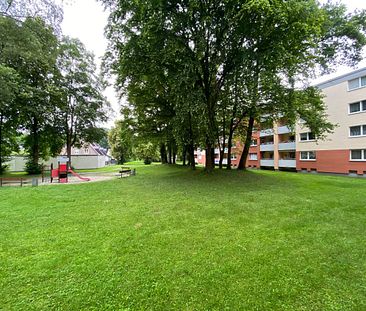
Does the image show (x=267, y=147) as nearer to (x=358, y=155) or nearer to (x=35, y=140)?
(x=358, y=155)

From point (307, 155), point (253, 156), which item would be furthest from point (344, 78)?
point (253, 156)

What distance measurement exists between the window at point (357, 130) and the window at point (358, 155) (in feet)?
5.41

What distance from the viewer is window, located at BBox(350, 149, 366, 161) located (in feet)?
70.3

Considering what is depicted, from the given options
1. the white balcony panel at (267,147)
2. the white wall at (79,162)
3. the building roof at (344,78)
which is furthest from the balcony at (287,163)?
the white wall at (79,162)

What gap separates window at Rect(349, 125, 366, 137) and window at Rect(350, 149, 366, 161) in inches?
64.9

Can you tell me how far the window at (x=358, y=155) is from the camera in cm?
2142

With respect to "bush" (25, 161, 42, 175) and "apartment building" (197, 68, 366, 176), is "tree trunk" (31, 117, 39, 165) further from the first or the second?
"apartment building" (197, 68, 366, 176)

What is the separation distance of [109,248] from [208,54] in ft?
36.6

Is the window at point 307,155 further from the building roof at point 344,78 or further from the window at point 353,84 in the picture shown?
the window at point 353,84

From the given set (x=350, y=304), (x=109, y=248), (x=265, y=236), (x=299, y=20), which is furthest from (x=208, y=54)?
(x=350, y=304)

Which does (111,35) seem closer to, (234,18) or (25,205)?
(234,18)

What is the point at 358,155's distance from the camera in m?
22.0

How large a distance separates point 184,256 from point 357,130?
25.6 meters

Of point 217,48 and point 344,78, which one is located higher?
point 344,78
